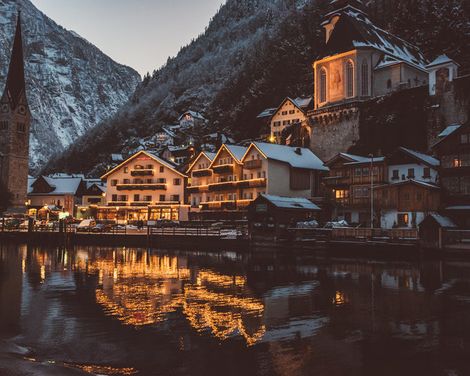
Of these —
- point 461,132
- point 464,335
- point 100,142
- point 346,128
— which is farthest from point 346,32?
point 100,142

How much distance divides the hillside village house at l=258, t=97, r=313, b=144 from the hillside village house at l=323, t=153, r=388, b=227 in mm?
44461

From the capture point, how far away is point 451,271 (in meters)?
37.7

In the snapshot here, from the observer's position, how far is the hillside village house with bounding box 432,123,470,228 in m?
52.8

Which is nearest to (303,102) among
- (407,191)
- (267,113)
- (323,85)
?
(267,113)

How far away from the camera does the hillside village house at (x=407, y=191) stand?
2178 inches

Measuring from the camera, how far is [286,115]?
118m

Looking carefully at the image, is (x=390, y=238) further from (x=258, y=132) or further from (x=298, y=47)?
(x=298, y=47)

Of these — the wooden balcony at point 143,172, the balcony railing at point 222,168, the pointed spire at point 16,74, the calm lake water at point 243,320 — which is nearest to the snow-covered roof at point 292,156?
the balcony railing at point 222,168

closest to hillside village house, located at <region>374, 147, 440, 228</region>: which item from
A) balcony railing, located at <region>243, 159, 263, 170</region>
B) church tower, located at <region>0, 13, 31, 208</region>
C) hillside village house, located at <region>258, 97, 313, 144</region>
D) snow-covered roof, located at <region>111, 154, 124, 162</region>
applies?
balcony railing, located at <region>243, 159, 263, 170</region>

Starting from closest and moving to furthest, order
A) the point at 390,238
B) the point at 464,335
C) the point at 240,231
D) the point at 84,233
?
the point at 464,335 → the point at 390,238 → the point at 240,231 → the point at 84,233

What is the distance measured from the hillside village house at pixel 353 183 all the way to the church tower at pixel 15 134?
3227 inches

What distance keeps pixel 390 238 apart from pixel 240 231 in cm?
2071

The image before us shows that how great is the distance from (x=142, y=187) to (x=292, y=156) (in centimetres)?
3070

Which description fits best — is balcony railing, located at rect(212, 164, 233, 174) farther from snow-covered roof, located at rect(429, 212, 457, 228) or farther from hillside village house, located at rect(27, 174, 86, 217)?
hillside village house, located at rect(27, 174, 86, 217)
